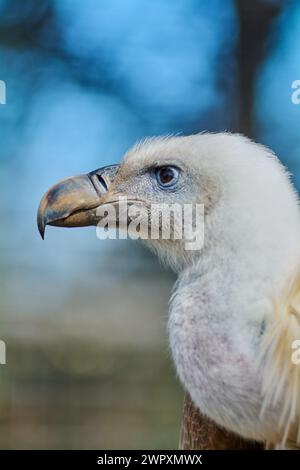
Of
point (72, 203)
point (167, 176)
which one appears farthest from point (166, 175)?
point (72, 203)

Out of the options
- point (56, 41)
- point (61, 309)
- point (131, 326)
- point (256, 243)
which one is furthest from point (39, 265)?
point (256, 243)

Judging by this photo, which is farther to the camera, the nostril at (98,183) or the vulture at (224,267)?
the nostril at (98,183)

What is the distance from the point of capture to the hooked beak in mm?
886

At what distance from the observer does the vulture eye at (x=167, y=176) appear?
2.93ft

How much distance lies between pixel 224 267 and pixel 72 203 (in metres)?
0.22

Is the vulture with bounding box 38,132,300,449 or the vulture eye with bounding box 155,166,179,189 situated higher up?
the vulture eye with bounding box 155,166,179,189

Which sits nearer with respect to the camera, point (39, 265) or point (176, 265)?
point (176, 265)

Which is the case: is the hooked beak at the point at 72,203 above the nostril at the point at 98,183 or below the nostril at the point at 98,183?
below

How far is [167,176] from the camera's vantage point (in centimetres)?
90

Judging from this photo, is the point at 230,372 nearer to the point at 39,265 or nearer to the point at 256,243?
the point at 256,243

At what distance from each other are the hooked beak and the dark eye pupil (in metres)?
0.07

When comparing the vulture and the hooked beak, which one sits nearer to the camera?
the vulture

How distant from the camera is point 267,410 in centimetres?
70
